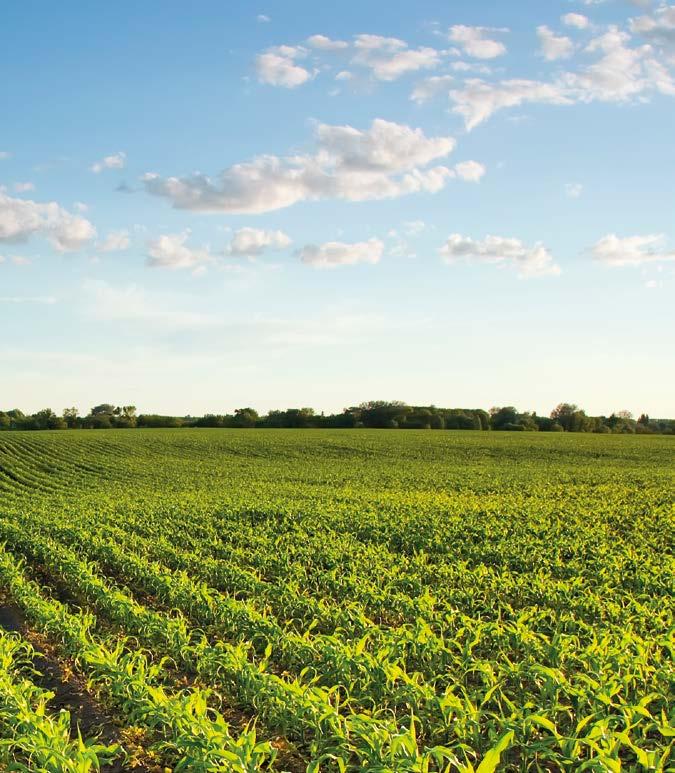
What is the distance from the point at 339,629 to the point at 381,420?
95236 millimetres

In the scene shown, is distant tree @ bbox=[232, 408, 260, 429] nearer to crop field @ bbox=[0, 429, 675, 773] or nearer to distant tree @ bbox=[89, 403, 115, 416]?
distant tree @ bbox=[89, 403, 115, 416]

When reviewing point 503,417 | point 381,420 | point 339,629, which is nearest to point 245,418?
point 381,420

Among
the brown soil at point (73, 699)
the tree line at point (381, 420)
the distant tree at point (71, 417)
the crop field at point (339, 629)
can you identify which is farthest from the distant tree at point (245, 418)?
the brown soil at point (73, 699)

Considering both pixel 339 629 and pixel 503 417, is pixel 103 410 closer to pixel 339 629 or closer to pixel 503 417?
pixel 503 417

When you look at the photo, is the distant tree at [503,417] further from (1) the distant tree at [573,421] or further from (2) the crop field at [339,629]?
(2) the crop field at [339,629]

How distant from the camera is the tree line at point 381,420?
10419 centimetres

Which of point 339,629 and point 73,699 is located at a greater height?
point 339,629

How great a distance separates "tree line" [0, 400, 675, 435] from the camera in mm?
104188

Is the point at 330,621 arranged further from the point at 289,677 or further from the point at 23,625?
the point at 23,625

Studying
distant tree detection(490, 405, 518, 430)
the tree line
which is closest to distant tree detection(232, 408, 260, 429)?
the tree line

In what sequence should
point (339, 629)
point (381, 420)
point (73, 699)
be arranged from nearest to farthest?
point (73, 699) < point (339, 629) < point (381, 420)

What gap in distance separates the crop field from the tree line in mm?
72511

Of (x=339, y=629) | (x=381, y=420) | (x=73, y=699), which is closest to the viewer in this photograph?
(x=73, y=699)

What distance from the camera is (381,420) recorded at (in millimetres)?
105188
